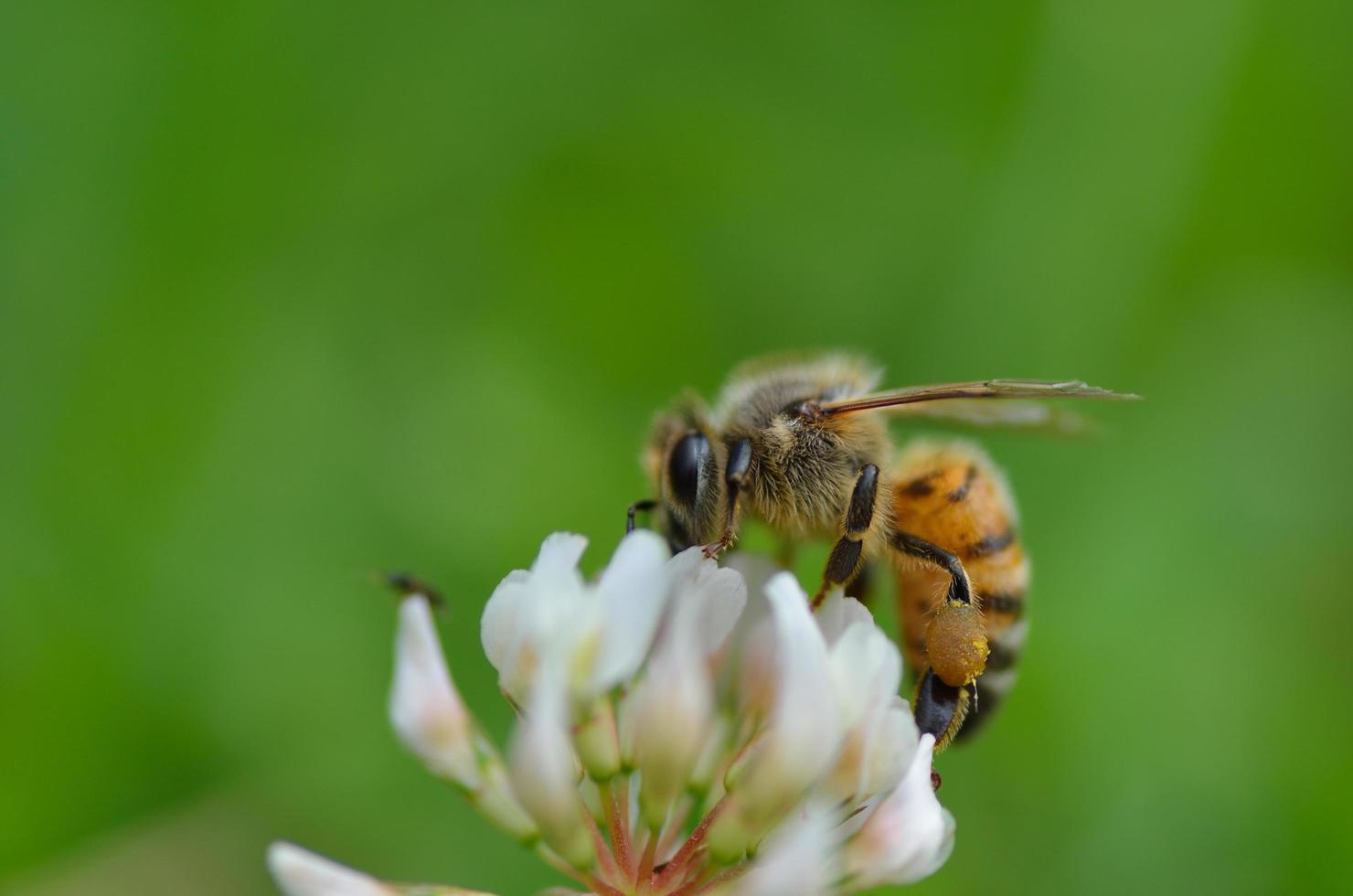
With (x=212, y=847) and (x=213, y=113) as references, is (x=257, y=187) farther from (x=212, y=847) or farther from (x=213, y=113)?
(x=212, y=847)

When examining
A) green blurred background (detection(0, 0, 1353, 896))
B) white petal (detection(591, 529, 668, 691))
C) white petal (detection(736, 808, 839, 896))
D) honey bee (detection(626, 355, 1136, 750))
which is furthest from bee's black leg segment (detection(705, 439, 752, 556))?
green blurred background (detection(0, 0, 1353, 896))

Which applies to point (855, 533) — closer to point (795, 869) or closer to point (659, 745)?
point (659, 745)

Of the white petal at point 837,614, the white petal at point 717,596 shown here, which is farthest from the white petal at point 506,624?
the white petal at point 837,614

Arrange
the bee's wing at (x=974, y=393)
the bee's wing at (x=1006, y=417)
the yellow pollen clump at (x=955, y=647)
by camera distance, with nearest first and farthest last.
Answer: the bee's wing at (x=974, y=393) < the yellow pollen clump at (x=955, y=647) < the bee's wing at (x=1006, y=417)

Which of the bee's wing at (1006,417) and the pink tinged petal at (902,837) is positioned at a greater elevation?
the bee's wing at (1006,417)

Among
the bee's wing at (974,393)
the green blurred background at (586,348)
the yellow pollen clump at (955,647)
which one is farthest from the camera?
the green blurred background at (586,348)

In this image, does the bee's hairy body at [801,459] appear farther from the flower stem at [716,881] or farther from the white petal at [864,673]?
the flower stem at [716,881]

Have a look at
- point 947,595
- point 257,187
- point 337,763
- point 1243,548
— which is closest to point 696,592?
point 947,595
